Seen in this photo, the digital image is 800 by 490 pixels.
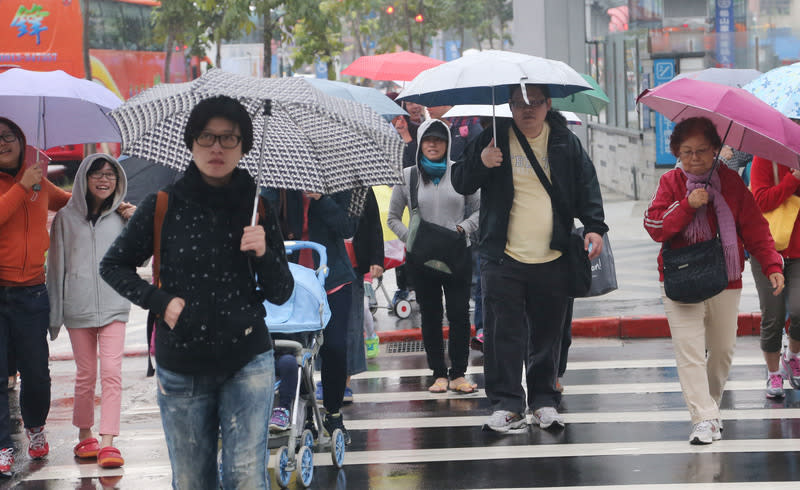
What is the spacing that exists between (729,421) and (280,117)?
11.8 feet

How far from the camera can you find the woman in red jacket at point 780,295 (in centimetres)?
746

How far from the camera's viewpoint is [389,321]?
1159 cm

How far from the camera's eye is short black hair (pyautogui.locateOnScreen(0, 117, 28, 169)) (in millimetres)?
6724

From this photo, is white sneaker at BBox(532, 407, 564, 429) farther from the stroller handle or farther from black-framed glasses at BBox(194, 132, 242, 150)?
black-framed glasses at BBox(194, 132, 242, 150)

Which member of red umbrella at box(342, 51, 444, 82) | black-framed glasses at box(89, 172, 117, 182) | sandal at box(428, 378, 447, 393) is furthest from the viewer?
red umbrella at box(342, 51, 444, 82)

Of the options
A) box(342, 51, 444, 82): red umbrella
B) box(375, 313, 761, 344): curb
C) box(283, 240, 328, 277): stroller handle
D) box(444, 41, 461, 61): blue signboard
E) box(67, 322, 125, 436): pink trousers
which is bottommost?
box(375, 313, 761, 344): curb

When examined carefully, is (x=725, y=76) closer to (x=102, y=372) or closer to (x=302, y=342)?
(x=302, y=342)

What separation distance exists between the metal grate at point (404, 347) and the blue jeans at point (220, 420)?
237 inches

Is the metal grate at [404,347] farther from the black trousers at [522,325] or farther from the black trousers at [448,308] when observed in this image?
the black trousers at [522,325]

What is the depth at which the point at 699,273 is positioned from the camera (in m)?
6.49

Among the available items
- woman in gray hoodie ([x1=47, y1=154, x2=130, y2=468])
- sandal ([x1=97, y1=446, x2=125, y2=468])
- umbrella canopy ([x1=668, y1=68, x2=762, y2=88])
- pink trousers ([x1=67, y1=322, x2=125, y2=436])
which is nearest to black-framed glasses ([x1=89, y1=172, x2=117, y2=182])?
woman in gray hoodie ([x1=47, y1=154, x2=130, y2=468])

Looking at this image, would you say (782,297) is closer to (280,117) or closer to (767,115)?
(767,115)

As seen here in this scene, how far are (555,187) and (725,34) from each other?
511 inches

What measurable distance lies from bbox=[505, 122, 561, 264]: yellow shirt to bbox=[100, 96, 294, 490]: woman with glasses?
2.89m
